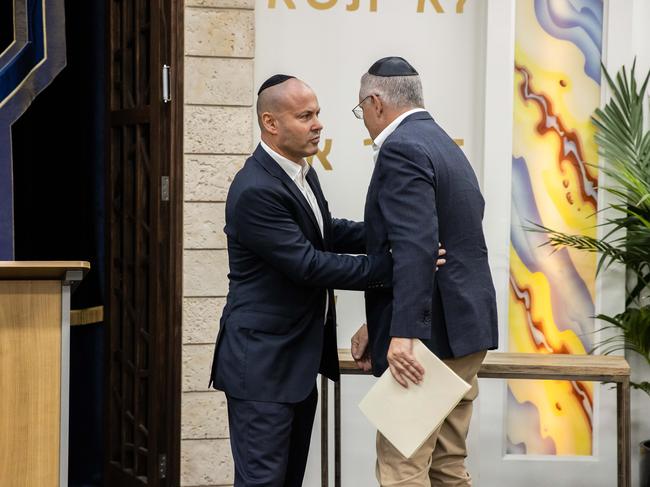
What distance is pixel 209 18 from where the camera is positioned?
4.04 m

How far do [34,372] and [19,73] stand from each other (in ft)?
6.42

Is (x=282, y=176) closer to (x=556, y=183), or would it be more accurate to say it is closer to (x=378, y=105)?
(x=378, y=105)

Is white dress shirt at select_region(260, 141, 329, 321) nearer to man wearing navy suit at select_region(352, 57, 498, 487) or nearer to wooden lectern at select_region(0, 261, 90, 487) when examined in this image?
man wearing navy suit at select_region(352, 57, 498, 487)

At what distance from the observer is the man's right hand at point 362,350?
2945 millimetres

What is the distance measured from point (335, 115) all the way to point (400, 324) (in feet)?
6.13

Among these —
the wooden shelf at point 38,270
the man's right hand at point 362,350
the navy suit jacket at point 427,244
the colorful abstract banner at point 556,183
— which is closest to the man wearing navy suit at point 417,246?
the navy suit jacket at point 427,244

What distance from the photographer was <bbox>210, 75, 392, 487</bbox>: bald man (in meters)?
2.68

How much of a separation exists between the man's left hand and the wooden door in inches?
69.0

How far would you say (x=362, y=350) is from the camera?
2.95 meters

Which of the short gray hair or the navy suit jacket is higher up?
the short gray hair

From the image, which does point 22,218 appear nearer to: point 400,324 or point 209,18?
point 209,18

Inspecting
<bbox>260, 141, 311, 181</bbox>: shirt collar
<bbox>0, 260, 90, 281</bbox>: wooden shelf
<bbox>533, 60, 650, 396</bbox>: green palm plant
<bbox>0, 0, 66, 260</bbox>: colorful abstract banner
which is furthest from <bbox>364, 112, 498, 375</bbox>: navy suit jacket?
<bbox>0, 0, 66, 260</bbox>: colorful abstract banner

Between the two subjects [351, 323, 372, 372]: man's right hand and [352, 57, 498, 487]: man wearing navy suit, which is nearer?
[352, 57, 498, 487]: man wearing navy suit

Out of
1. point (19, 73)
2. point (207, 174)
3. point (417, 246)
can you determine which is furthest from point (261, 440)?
point (19, 73)
